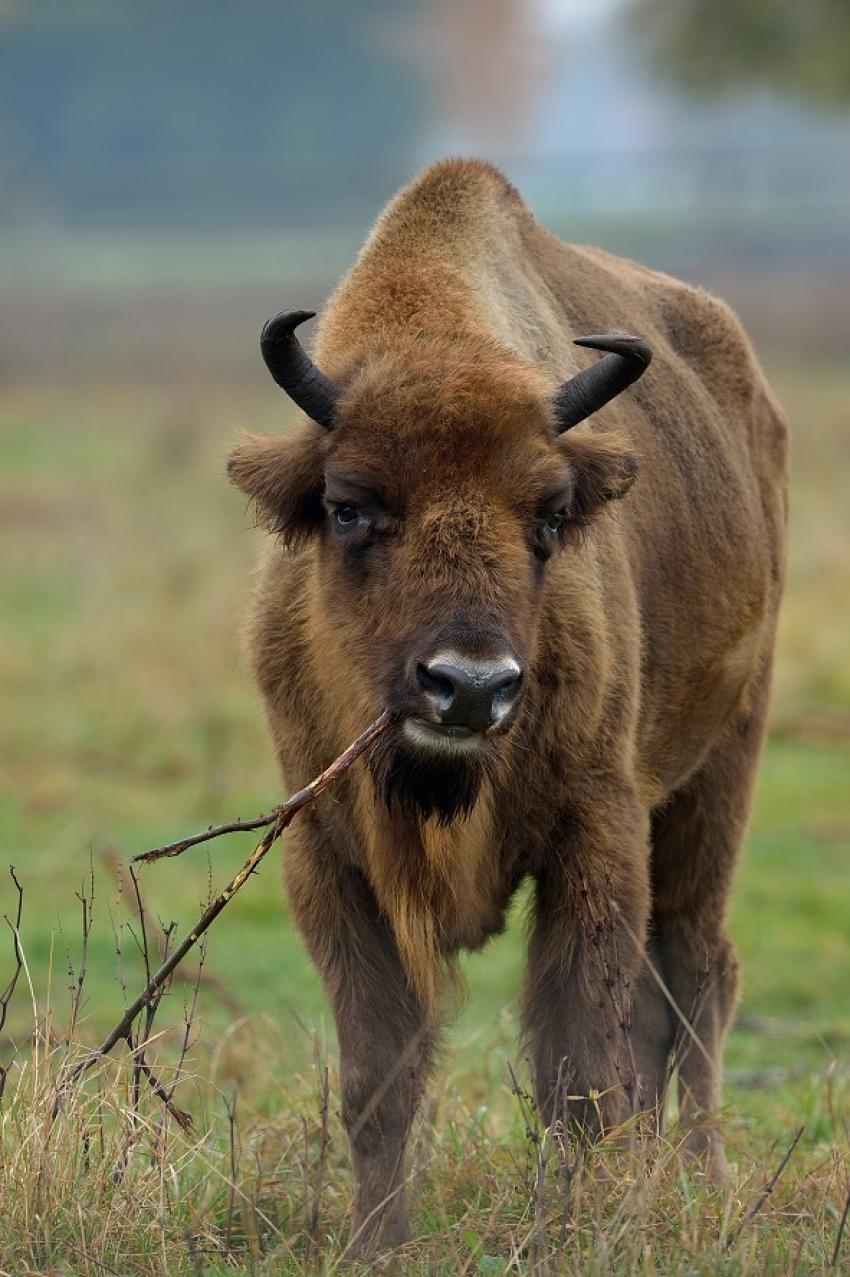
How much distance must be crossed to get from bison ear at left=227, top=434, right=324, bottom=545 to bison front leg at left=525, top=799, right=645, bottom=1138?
1.11 m

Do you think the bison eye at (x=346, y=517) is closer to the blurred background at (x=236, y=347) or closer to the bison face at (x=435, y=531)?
the bison face at (x=435, y=531)

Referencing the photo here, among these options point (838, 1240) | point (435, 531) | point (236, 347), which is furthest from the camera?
point (236, 347)

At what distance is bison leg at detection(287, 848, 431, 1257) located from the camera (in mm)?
5316

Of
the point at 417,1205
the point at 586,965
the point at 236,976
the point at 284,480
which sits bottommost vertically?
the point at 236,976

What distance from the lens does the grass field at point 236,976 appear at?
4570mm

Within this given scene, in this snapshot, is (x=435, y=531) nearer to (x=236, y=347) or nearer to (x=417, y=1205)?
(x=417, y=1205)

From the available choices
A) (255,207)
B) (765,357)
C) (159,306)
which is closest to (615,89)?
(255,207)

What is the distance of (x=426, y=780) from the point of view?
5.16 meters

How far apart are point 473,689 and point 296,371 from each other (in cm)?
105

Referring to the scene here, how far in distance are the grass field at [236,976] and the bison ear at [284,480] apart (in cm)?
23

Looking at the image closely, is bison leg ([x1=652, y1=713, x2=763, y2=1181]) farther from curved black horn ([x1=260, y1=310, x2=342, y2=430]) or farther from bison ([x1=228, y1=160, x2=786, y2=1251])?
curved black horn ([x1=260, y1=310, x2=342, y2=430])

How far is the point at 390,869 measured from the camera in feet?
17.8

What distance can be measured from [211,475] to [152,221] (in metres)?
56.6

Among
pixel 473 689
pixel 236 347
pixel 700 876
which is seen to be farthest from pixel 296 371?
pixel 236 347
